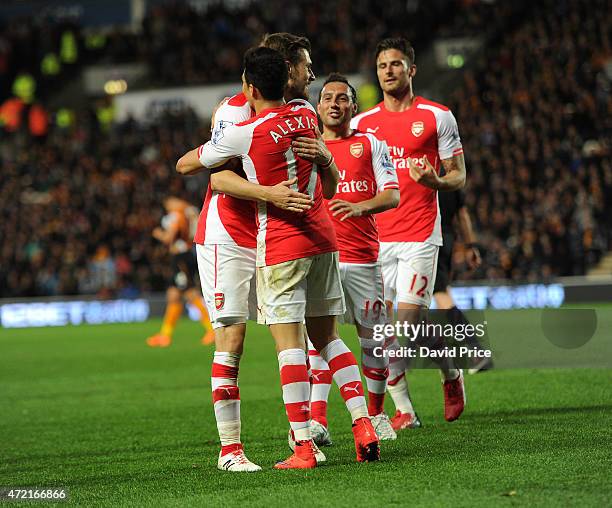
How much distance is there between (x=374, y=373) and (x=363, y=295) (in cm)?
50

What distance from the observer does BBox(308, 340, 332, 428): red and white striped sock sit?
6832 millimetres

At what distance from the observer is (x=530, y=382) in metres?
9.81

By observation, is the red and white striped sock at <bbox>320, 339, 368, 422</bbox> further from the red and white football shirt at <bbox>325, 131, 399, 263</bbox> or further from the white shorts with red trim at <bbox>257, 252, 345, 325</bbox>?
the red and white football shirt at <bbox>325, 131, 399, 263</bbox>

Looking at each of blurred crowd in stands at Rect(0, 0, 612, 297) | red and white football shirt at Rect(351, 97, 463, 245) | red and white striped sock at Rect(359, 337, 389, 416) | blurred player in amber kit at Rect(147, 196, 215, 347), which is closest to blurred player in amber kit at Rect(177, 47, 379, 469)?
red and white striped sock at Rect(359, 337, 389, 416)

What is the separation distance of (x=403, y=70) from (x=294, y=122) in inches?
88.9

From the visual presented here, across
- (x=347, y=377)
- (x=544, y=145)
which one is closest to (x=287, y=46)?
Answer: (x=347, y=377)

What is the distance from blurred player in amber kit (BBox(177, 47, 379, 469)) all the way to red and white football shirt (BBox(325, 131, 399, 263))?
107 cm

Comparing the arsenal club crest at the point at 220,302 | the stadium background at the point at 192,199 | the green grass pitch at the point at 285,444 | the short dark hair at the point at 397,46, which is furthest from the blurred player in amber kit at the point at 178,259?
the arsenal club crest at the point at 220,302

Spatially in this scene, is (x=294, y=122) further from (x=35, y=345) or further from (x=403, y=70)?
(x=35, y=345)

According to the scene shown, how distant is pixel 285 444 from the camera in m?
6.81

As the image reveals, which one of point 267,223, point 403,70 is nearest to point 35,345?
point 403,70

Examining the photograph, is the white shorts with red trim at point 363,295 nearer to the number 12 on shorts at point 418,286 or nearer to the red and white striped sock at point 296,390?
the number 12 on shorts at point 418,286

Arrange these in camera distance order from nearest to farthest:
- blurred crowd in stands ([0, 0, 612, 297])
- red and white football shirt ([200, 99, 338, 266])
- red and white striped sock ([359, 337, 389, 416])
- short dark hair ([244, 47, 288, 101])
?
1. short dark hair ([244, 47, 288, 101])
2. red and white football shirt ([200, 99, 338, 266])
3. red and white striped sock ([359, 337, 389, 416])
4. blurred crowd in stands ([0, 0, 612, 297])

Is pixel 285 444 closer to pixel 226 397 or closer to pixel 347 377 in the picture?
pixel 226 397
